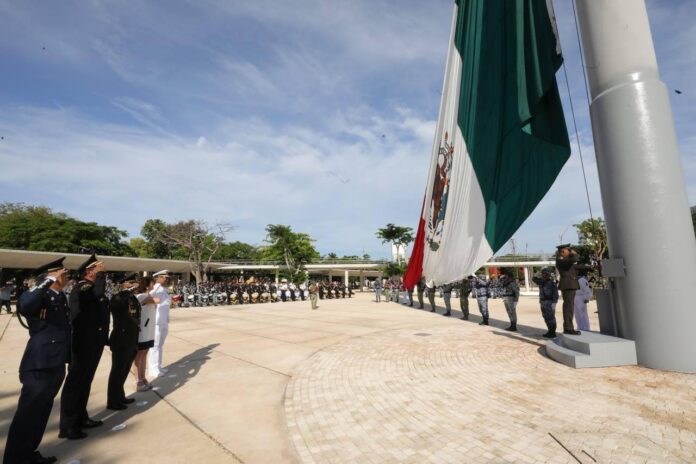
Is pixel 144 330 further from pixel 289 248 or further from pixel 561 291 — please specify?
pixel 289 248

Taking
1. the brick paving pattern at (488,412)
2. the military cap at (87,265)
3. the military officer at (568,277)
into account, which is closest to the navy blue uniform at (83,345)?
the military cap at (87,265)

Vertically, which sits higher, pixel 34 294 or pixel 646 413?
pixel 34 294

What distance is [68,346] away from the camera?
132 inches

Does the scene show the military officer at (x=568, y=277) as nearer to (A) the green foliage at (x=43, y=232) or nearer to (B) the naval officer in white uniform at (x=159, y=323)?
(B) the naval officer in white uniform at (x=159, y=323)

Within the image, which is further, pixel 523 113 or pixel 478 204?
pixel 478 204

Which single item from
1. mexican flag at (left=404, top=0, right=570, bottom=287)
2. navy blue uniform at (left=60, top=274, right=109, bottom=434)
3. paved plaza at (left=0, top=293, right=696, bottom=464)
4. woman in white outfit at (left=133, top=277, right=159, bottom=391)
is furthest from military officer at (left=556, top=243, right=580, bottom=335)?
navy blue uniform at (left=60, top=274, right=109, bottom=434)

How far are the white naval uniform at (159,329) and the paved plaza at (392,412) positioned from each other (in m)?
0.33

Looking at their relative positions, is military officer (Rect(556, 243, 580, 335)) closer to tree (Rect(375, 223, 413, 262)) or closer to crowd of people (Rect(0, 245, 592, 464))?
crowd of people (Rect(0, 245, 592, 464))

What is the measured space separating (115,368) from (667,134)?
27.7 ft

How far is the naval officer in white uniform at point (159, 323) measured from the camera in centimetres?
583

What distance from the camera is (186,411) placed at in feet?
14.0

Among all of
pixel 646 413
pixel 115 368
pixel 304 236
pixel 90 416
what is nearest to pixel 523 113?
pixel 646 413

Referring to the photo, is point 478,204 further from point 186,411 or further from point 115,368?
point 115,368

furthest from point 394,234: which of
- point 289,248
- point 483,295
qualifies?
point 483,295
